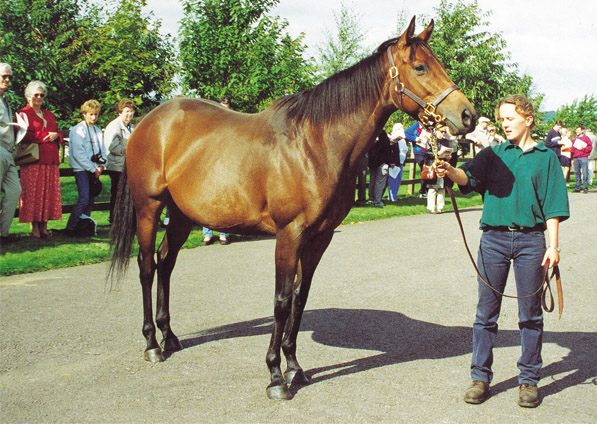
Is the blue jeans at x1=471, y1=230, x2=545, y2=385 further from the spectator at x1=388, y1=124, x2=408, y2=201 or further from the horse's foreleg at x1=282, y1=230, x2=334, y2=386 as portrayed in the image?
the spectator at x1=388, y1=124, x2=408, y2=201

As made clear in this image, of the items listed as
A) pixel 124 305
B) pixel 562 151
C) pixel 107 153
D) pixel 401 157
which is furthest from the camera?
pixel 562 151

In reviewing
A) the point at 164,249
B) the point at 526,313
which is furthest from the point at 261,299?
the point at 526,313

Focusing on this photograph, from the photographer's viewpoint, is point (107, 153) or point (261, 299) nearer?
point (261, 299)

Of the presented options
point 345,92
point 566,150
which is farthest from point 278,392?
point 566,150

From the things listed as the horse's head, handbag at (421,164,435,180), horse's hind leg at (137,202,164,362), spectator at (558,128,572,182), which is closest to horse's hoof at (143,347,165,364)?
horse's hind leg at (137,202,164,362)

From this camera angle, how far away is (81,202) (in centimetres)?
909

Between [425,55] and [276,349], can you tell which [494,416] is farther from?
[425,55]

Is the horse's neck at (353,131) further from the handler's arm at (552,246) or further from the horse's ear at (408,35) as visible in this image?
the handler's arm at (552,246)

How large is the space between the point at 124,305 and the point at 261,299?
53.5 inches

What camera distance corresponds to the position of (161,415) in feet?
11.2

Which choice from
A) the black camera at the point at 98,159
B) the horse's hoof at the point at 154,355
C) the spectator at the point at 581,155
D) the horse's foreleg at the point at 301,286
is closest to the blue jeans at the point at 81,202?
the black camera at the point at 98,159

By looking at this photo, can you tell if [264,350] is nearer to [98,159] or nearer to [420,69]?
[420,69]

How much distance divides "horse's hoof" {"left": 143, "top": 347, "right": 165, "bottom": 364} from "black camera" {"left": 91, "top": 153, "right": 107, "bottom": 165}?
18.8 feet

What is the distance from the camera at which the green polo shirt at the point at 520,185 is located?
3732 mm
